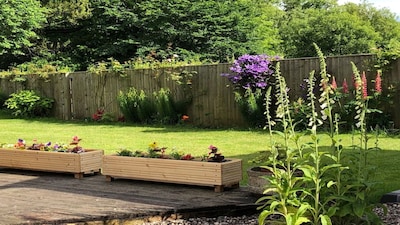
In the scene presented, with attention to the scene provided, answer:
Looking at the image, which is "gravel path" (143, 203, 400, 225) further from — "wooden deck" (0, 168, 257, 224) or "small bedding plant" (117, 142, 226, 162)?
"small bedding plant" (117, 142, 226, 162)

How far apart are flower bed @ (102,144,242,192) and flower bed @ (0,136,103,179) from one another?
440mm

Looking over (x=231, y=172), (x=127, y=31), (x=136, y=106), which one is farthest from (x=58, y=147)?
(x=127, y=31)

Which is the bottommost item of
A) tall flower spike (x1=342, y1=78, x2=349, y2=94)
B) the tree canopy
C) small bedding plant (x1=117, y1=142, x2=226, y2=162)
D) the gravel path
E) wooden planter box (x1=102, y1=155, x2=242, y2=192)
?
the gravel path

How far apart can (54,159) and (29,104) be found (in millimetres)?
10728

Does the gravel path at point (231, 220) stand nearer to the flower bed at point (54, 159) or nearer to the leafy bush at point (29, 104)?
the flower bed at point (54, 159)

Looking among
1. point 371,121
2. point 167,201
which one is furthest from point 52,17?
point 167,201

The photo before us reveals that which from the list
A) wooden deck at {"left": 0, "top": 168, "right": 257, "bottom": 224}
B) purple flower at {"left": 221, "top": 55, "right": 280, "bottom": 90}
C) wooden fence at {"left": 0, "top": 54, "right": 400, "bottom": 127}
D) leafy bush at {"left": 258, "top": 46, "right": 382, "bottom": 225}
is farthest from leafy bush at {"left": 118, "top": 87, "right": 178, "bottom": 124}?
leafy bush at {"left": 258, "top": 46, "right": 382, "bottom": 225}

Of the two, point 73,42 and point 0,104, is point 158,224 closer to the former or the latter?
point 0,104

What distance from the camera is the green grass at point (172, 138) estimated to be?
26.1 feet

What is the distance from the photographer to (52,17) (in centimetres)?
2902

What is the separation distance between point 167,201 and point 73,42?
987 inches

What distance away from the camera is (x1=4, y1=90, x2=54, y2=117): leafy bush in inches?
670

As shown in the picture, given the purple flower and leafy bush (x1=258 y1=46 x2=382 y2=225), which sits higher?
the purple flower

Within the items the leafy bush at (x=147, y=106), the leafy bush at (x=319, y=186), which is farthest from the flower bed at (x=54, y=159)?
the leafy bush at (x=147, y=106)
